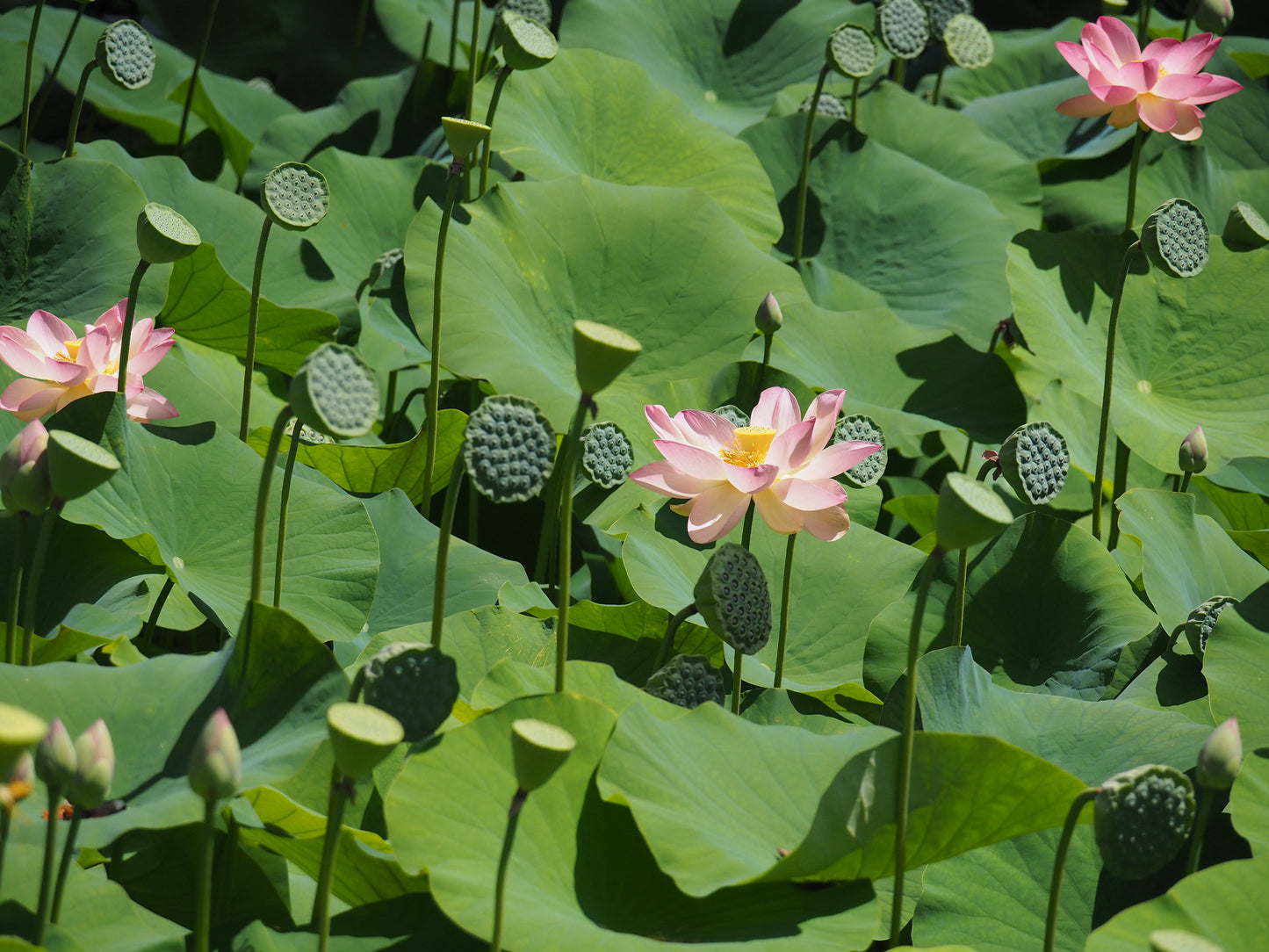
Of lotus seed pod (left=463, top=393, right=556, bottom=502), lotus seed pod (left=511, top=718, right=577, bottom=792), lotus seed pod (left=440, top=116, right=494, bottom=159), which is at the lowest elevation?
lotus seed pod (left=511, top=718, right=577, bottom=792)

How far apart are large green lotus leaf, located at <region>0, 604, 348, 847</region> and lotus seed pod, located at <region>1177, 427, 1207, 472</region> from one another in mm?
935

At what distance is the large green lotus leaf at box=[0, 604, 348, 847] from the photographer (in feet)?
2.42

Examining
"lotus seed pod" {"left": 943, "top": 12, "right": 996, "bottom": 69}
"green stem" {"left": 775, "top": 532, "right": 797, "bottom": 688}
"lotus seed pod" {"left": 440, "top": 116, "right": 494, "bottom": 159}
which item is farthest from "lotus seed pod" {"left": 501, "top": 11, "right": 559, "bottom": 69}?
"lotus seed pod" {"left": 943, "top": 12, "right": 996, "bottom": 69}

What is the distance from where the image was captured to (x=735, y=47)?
2451 millimetres

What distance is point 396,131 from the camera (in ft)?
7.16

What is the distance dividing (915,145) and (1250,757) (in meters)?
1.55

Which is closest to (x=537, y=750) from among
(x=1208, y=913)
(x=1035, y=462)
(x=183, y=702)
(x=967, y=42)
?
(x=183, y=702)

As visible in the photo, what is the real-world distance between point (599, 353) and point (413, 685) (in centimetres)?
23

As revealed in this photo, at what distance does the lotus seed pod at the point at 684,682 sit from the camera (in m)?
0.93

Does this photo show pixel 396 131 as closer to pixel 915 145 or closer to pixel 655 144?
pixel 655 144

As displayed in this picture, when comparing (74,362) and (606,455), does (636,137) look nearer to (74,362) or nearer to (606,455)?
(606,455)

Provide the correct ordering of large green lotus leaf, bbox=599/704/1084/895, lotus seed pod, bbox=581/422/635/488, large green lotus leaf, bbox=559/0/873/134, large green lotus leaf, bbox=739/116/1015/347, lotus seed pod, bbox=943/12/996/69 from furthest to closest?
1. large green lotus leaf, bbox=559/0/873/134
2. lotus seed pod, bbox=943/12/996/69
3. large green lotus leaf, bbox=739/116/1015/347
4. lotus seed pod, bbox=581/422/635/488
5. large green lotus leaf, bbox=599/704/1084/895

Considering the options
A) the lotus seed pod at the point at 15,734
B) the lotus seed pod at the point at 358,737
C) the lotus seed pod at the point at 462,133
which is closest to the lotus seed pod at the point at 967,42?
the lotus seed pod at the point at 462,133

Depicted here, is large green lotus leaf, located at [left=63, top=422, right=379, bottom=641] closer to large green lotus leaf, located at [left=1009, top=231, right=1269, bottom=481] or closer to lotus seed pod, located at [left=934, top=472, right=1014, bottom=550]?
lotus seed pod, located at [left=934, top=472, right=1014, bottom=550]
